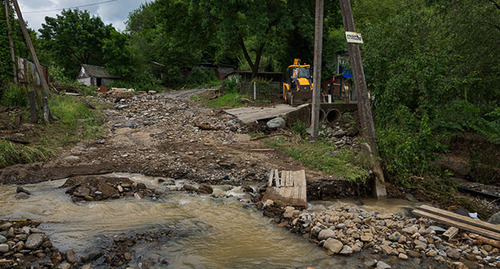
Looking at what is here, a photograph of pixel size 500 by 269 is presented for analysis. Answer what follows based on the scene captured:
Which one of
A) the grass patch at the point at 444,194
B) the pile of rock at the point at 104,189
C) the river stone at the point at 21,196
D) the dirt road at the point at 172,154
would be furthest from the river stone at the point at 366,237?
the river stone at the point at 21,196

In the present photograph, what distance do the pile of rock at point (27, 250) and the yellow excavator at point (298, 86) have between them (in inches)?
513

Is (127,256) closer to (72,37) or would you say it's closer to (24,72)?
(24,72)

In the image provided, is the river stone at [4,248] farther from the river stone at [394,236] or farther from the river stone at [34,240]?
the river stone at [394,236]

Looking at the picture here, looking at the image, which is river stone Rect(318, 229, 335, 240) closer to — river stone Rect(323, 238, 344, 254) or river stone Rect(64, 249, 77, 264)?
river stone Rect(323, 238, 344, 254)

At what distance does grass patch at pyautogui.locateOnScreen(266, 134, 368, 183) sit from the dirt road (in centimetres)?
35

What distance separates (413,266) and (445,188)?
14.3ft

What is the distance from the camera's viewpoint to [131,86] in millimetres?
32562

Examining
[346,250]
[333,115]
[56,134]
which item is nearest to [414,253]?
[346,250]

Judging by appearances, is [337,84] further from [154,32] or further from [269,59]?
[154,32]

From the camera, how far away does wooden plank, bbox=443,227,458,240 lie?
470 centimetres

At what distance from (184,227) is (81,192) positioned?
2.32 meters

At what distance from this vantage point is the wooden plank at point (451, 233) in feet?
15.4

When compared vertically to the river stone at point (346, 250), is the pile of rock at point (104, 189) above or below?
above

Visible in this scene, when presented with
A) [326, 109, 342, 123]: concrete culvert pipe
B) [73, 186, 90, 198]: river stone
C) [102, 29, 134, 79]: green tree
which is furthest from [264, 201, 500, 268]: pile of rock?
[102, 29, 134, 79]: green tree
